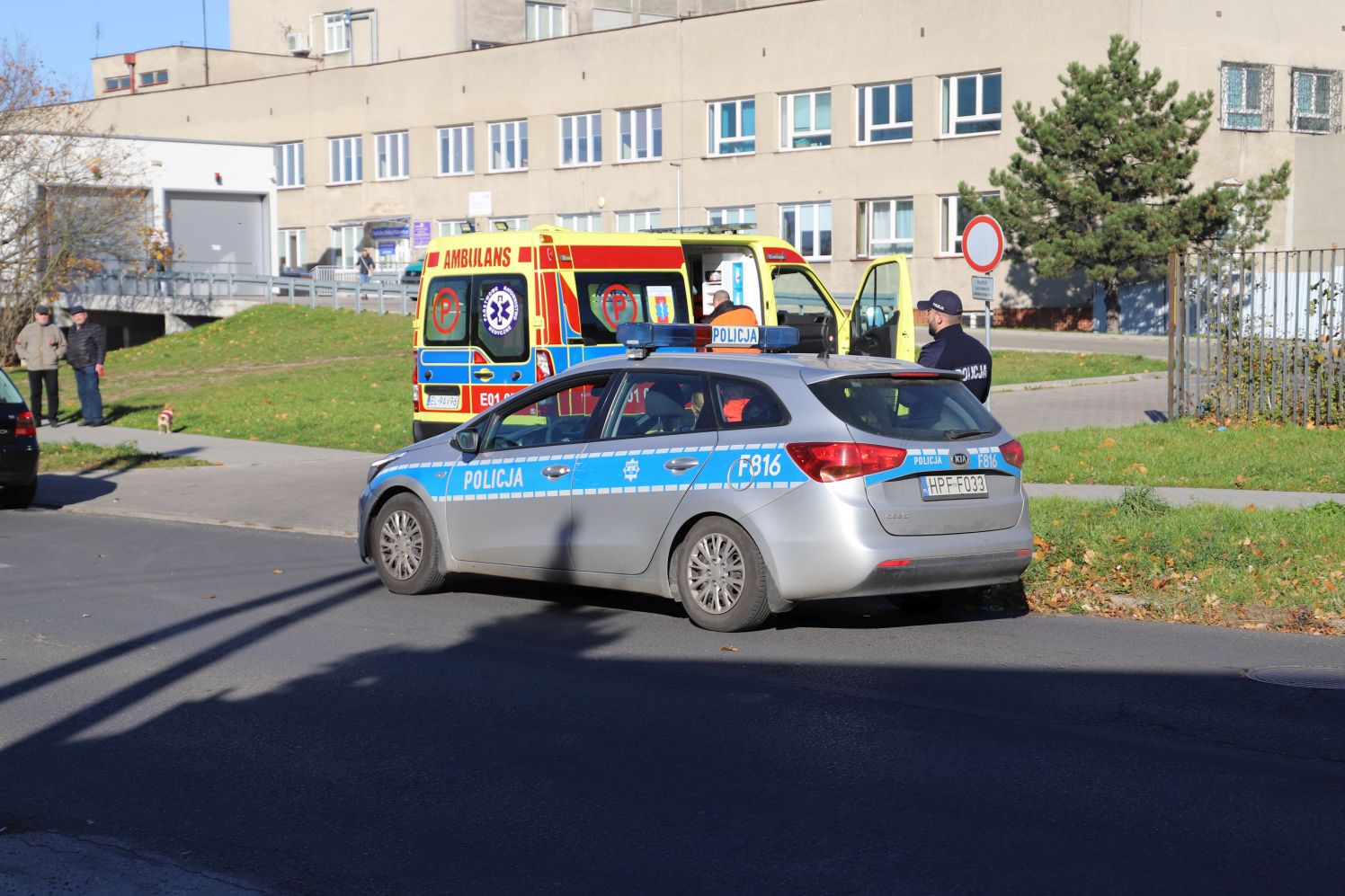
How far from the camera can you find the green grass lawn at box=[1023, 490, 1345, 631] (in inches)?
368

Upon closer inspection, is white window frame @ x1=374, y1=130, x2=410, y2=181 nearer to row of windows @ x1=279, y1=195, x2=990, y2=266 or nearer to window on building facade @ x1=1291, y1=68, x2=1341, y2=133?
row of windows @ x1=279, y1=195, x2=990, y2=266

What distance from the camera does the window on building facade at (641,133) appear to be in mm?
57312

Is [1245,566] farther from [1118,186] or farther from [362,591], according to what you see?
[1118,186]

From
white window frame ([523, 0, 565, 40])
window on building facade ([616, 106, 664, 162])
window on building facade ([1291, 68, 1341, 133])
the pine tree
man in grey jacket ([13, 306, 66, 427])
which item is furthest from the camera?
white window frame ([523, 0, 565, 40])

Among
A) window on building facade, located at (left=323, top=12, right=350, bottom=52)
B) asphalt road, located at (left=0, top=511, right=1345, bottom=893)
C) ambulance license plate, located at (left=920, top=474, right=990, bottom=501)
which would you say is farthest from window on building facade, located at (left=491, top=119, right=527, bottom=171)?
ambulance license plate, located at (left=920, top=474, right=990, bottom=501)

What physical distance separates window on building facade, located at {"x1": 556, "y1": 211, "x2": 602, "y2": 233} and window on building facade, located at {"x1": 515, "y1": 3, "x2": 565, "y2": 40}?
1596 centimetres

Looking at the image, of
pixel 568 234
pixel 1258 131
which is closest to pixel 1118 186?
pixel 1258 131

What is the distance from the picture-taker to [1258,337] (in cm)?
1734

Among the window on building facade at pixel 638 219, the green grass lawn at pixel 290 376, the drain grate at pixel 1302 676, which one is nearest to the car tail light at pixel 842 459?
the drain grate at pixel 1302 676

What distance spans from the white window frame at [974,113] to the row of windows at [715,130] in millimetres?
27

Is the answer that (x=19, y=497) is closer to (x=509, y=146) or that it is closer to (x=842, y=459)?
(x=842, y=459)

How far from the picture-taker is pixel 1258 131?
48375mm

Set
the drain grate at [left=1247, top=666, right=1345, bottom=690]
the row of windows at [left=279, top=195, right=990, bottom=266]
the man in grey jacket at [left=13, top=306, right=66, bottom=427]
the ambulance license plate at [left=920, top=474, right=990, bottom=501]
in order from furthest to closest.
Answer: the row of windows at [left=279, top=195, right=990, bottom=266], the man in grey jacket at [left=13, top=306, right=66, bottom=427], the ambulance license plate at [left=920, top=474, right=990, bottom=501], the drain grate at [left=1247, top=666, right=1345, bottom=690]

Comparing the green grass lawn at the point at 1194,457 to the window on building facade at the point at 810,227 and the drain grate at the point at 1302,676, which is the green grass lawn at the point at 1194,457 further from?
the window on building facade at the point at 810,227
